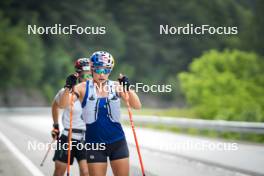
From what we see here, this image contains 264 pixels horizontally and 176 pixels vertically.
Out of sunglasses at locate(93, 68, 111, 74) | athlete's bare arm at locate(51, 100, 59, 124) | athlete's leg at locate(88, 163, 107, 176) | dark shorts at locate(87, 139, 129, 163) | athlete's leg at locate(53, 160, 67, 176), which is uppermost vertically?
sunglasses at locate(93, 68, 111, 74)

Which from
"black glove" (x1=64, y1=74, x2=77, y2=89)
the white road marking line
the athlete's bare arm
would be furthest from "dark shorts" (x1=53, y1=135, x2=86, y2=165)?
the white road marking line

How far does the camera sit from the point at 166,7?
12394cm

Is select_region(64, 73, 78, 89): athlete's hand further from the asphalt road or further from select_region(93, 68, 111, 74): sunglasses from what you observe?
the asphalt road

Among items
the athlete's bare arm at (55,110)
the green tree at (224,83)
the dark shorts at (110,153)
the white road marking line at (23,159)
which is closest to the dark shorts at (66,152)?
the athlete's bare arm at (55,110)

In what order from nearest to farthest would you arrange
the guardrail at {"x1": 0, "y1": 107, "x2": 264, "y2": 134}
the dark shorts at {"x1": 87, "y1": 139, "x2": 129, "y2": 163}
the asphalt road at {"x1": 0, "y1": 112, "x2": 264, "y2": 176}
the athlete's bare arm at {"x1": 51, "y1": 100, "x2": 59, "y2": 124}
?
the dark shorts at {"x1": 87, "y1": 139, "x2": 129, "y2": 163}
the athlete's bare arm at {"x1": 51, "y1": 100, "x2": 59, "y2": 124}
the asphalt road at {"x1": 0, "y1": 112, "x2": 264, "y2": 176}
the guardrail at {"x1": 0, "y1": 107, "x2": 264, "y2": 134}

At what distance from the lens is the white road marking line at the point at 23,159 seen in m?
13.1

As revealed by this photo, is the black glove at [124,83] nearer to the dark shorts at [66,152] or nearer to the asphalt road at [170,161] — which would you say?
the dark shorts at [66,152]

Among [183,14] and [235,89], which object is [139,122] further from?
[183,14]

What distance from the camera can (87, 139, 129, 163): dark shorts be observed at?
731 centimetres

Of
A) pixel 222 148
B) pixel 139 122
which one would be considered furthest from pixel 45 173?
pixel 139 122

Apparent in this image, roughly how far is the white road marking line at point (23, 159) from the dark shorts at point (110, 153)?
18.3ft

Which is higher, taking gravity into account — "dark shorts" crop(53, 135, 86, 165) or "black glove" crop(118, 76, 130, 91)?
"black glove" crop(118, 76, 130, 91)

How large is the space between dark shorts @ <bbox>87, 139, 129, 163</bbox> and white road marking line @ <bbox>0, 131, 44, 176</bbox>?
556cm

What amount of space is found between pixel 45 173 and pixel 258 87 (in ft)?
220
